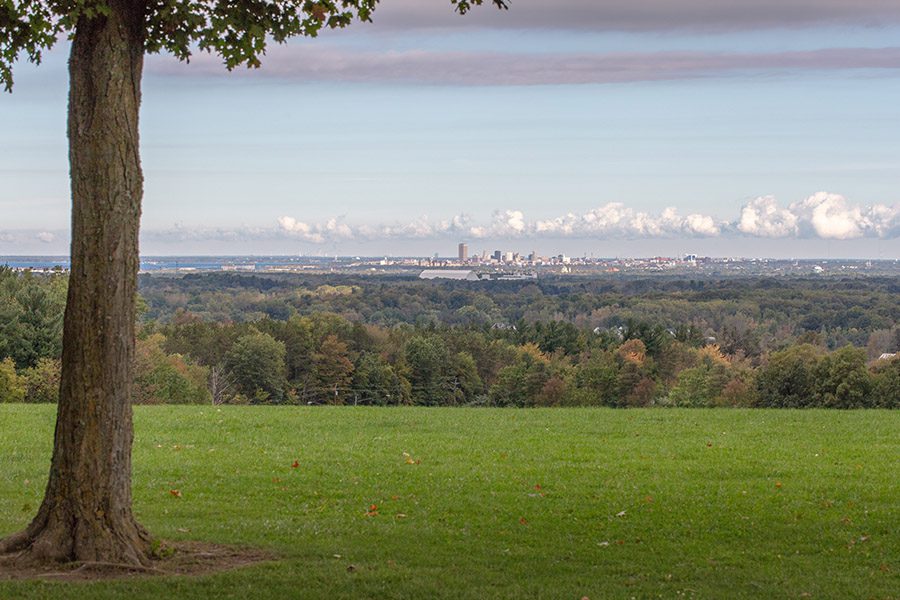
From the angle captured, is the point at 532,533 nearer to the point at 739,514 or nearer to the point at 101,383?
the point at 739,514

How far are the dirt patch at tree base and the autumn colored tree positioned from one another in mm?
122

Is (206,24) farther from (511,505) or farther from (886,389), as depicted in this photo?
(886,389)

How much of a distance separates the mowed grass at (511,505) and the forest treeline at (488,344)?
19.0 metres

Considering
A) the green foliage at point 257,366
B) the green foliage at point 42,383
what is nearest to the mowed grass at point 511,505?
the green foliage at point 42,383

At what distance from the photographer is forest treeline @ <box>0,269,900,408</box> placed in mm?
41094

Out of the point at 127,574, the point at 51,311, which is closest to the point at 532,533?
the point at 127,574

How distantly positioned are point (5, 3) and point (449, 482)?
26.6 ft

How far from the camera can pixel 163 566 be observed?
919 centimetres

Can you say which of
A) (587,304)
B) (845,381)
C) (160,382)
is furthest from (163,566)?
(587,304)

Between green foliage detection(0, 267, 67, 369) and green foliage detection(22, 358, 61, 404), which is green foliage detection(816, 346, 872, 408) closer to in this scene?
green foliage detection(22, 358, 61, 404)

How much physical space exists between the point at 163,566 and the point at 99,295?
241cm

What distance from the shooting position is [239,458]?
1641 cm

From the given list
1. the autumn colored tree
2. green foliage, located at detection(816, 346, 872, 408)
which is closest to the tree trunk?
the autumn colored tree

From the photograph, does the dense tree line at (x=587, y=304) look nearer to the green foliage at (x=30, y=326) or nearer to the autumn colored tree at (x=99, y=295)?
the green foliage at (x=30, y=326)
